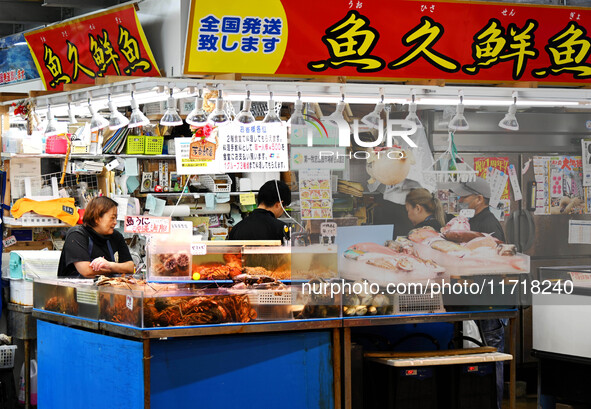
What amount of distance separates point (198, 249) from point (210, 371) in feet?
3.41

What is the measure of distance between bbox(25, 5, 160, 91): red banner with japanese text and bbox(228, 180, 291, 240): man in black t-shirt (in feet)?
4.81

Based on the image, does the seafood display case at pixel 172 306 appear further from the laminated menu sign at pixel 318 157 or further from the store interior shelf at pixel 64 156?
the store interior shelf at pixel 64 156

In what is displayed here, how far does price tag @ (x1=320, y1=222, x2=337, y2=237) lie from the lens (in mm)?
6215

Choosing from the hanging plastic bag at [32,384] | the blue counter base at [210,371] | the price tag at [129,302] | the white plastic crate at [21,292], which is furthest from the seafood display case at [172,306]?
the hanging plastic bag at [32,384]

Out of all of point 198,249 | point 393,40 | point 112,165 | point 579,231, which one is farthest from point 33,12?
point 579,231

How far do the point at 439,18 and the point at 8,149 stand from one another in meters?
4.78

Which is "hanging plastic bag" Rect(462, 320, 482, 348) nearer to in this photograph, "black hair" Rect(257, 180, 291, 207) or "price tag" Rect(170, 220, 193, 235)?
"black hair" Rect(257, 180, 291, 207)

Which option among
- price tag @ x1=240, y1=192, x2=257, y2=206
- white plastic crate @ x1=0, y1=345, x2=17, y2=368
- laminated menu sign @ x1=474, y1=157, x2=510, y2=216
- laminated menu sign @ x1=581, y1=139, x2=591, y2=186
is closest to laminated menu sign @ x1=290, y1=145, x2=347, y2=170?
laminated menu sign @ x1=474, y1=157, x2=510, y2=216

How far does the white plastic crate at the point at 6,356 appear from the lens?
7879 millimetres

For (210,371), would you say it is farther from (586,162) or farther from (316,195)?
(586,162)

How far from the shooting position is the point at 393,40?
6.50m

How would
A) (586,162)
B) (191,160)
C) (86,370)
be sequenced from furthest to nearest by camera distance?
(586,162)
(191,160)
(86,370)

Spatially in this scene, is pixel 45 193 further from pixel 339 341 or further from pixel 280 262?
pixel 339 341

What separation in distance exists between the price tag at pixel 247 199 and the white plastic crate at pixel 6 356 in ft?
9.38
